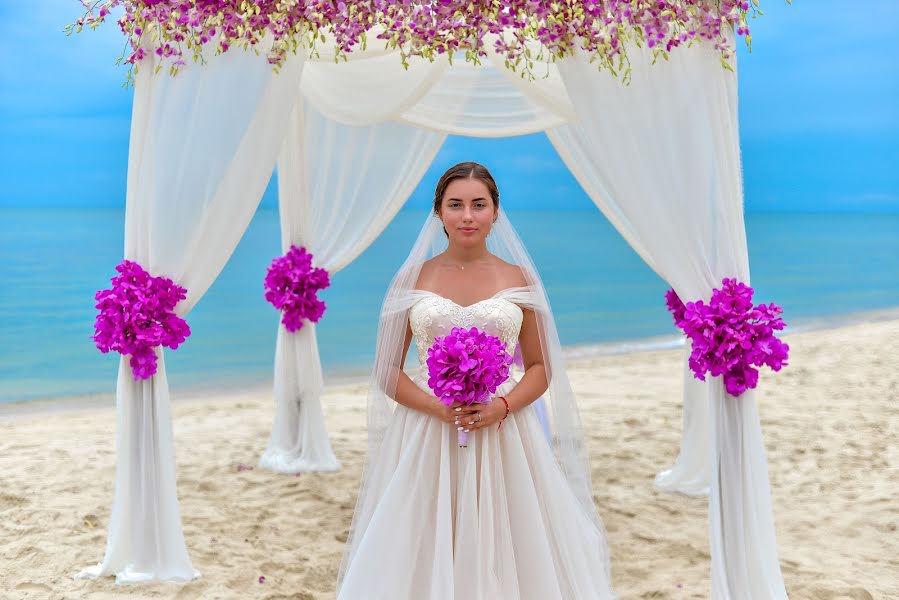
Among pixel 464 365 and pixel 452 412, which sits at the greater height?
pixel 464 365

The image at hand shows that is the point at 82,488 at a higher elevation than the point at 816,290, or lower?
lower

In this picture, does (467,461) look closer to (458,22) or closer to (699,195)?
(699,195)

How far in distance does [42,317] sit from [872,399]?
51.8ft

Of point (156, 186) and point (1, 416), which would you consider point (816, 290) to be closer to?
point (1, 416)

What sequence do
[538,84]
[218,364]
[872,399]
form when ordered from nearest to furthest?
[538,84], [872,399], [218,364]

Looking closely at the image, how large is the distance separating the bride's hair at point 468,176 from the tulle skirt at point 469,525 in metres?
0.70

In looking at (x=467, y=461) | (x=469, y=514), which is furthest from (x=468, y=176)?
(x=469, y=514)

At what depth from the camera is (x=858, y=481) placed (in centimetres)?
592

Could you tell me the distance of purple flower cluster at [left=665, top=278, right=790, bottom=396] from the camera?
3436 millimetres

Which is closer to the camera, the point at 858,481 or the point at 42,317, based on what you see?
the point at 858,481

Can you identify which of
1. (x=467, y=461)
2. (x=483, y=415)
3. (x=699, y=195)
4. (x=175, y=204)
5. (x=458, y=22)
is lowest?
(x=467, y=461)

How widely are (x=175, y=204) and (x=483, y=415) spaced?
1.85 m

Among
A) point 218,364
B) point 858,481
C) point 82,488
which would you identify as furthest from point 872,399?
point 218,364

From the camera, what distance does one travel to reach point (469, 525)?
10.2ft
